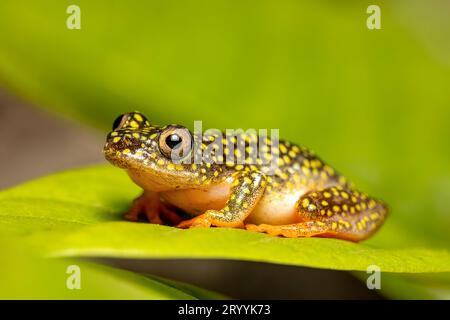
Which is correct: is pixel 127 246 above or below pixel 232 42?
below

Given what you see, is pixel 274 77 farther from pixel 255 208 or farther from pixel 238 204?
pixel 238 204

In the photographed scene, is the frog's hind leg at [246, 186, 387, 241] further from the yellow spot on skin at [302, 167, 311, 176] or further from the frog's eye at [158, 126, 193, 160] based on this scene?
the frog's eye at [158, 126, 193, 160]

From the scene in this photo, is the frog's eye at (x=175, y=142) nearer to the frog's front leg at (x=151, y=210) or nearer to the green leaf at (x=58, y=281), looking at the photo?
the frog's front leg at (x=151, y=210)

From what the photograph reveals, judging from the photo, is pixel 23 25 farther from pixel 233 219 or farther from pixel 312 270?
pixel 312 270

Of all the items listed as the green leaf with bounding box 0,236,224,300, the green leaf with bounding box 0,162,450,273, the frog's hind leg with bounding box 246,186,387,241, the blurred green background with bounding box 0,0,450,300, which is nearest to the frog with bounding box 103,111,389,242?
the frog's hind leg with bounding box 246,186,387,241

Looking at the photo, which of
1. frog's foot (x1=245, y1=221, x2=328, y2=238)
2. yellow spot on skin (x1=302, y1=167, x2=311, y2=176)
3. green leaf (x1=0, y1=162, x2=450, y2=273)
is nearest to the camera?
green leaf (x1=0, y1=162, x2=450, y2=273)

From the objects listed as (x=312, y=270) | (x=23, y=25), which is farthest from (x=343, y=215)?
(x=312, y=270)

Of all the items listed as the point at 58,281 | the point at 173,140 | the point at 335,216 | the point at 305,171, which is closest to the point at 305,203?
the point at 335,216
